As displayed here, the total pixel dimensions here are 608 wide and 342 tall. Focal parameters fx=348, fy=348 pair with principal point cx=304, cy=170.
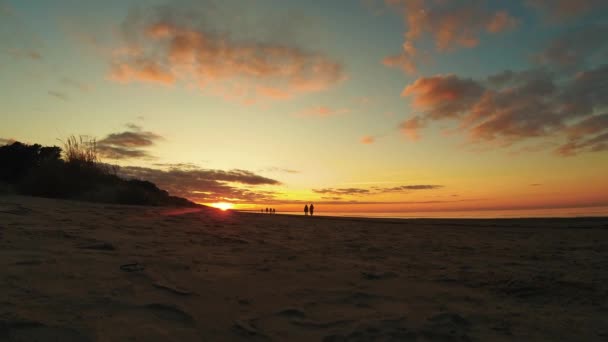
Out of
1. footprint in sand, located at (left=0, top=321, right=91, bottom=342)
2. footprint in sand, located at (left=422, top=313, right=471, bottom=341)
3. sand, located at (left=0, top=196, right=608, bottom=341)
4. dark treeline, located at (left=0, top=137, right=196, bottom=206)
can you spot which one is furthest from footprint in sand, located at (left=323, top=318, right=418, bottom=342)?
dark treeline, located at (left=0, top=137, right=196, bottom=206)

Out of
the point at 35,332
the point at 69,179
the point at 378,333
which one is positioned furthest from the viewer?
the point at 69,179

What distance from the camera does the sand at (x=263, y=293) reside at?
2256 mm

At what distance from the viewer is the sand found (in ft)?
7.40

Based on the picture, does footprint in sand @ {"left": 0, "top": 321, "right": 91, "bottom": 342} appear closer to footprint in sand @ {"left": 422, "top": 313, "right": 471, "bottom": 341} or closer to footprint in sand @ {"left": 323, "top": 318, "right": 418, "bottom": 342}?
footprint in sand @ {"left": 323, "top": 318, "right": 418, "bottom": 342}

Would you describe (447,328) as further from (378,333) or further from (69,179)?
(69,179)

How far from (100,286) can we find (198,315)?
0.86 m

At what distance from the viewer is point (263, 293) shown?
10.1ft

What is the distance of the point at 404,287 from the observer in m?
3.51

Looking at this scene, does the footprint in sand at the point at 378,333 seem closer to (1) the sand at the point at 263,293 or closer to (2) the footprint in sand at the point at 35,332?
(1) the sand at the point at 263,293

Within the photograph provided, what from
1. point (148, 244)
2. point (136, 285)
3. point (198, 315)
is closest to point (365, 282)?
point (198, 315)

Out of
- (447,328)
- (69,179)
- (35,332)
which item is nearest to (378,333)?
(447,328)

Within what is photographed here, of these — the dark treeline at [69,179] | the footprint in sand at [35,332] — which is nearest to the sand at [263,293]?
the footprint in sand at [35,332]

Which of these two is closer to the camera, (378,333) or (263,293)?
(378,333)

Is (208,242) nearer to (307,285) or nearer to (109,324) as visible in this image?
(307,285)
